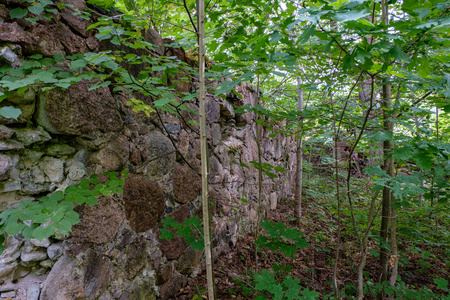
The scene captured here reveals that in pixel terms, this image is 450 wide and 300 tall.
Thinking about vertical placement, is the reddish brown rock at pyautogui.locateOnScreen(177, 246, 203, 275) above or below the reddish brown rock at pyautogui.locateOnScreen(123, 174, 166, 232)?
below

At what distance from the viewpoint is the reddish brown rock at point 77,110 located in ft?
3.80

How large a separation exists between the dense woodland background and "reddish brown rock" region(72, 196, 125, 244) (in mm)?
131

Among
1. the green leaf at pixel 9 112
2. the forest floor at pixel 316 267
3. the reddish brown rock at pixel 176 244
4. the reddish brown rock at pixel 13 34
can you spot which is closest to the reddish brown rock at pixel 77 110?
the reddish brown rock at pixel 13 34

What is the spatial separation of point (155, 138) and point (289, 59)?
1147 millimetres

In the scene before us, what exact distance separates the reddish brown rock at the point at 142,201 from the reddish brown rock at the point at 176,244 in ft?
0.61

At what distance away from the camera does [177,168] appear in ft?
6.61

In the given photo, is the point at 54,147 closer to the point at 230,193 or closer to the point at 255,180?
the point at 230,193

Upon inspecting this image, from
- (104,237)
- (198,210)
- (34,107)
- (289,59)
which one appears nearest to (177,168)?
(198,210)

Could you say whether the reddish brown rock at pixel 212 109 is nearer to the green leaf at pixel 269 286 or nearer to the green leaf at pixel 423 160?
the green leaf at pixel 269 286

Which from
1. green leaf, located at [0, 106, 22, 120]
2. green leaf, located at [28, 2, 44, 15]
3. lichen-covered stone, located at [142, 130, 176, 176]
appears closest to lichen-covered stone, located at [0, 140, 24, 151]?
green leaf, located at [0, 106, 22, 120]

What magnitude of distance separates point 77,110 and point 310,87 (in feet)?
5.11

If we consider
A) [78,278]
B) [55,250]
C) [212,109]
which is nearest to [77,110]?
[55,250]

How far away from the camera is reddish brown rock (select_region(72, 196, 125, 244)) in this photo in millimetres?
1271

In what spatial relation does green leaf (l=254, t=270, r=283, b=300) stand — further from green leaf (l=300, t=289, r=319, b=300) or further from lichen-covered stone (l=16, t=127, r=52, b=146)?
lichen-covered stone (l=16, t=127, r=52, b=146)
